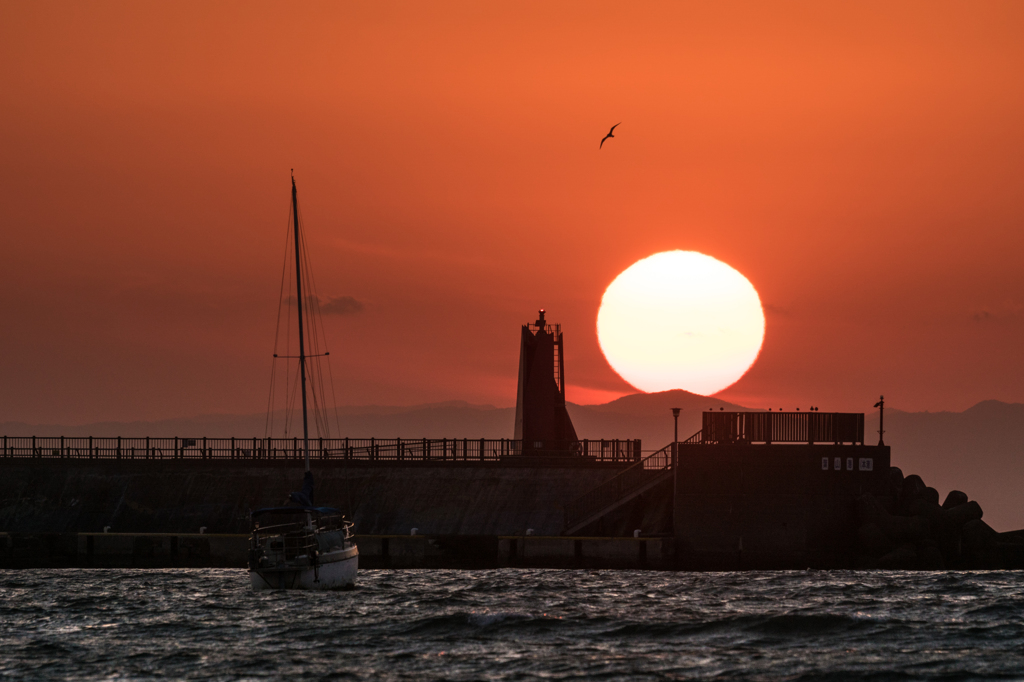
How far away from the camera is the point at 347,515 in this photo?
205 feet

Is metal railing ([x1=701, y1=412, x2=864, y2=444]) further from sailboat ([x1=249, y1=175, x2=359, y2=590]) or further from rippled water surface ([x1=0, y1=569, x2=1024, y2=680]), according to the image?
sailboat ([x1=249, y1=175, x2=359, y2=590])

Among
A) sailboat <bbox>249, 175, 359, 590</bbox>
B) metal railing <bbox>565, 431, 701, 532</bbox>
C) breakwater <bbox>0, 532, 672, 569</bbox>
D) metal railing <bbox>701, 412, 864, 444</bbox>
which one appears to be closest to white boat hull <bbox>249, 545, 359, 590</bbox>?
sailboat <bbox>249, 175, 359, 590</bbox>

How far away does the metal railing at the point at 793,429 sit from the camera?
5544 cm

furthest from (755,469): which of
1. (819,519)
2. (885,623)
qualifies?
(885,623)

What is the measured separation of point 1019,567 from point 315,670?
32921 millimetres

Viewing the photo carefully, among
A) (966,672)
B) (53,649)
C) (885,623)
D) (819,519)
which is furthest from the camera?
(819,519)

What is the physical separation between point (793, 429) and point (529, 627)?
1977cm

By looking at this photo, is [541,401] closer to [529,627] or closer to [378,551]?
[378,551]

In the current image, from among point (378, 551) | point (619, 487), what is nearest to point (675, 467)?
point (619, 487)

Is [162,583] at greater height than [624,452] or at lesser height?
lesser

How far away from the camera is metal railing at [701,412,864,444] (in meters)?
55.4

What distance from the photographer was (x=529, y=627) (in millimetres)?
39938

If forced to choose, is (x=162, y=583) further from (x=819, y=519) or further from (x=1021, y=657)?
(x=1021, y=657)

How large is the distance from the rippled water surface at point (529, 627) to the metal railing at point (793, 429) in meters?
5.76
